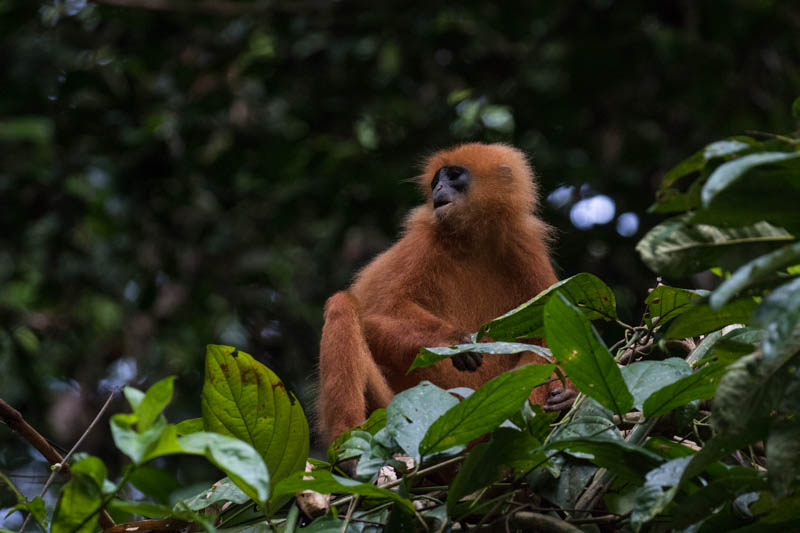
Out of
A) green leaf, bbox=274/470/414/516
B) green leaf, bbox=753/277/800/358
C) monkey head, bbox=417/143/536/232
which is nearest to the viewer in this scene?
green leaf, bbox=753/277/800/358

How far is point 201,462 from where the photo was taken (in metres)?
6.88

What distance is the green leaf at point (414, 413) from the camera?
2178 mm

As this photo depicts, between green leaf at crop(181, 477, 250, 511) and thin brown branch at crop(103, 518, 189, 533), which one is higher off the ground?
thin brown branch at crop(103, 518, 189, 533)

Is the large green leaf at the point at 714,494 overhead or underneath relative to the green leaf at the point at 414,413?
overhead

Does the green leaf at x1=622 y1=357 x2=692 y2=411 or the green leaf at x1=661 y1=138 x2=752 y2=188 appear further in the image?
the green leaf at x1=622 y1=357 x2=692 y2=411

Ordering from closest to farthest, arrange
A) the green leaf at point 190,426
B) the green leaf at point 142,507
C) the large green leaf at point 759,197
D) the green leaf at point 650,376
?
the large green leaf at point 759,197, the green leaf at point 142,507, the green leaf at point 650,376, the green leaf at point 190,426

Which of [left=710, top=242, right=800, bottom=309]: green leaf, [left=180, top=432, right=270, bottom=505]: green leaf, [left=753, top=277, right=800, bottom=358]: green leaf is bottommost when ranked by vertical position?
[left=180, top=432, right=270, bottom=505]: green leaf

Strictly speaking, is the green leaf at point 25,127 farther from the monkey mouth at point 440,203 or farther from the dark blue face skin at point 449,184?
the monkey mouth at point 440,203

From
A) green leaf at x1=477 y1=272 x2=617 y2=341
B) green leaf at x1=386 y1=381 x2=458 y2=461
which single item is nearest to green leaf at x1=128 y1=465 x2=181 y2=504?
green leaf at x1=386 y1=381 x2=458 y2=461

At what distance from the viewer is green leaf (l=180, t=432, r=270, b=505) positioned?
158 cm

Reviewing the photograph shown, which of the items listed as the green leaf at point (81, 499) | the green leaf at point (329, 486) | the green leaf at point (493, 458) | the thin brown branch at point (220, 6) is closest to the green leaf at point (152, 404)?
the green leaf at point (81, 499)

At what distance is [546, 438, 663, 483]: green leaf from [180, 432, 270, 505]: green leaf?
742 millimetres

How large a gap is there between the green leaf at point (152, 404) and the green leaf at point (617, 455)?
0.90 m

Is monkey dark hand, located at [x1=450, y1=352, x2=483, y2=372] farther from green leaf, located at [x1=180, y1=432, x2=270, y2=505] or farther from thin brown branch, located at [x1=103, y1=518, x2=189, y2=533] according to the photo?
green leaf, located at [x1=180, y1=432, x2=270, y2=505]
